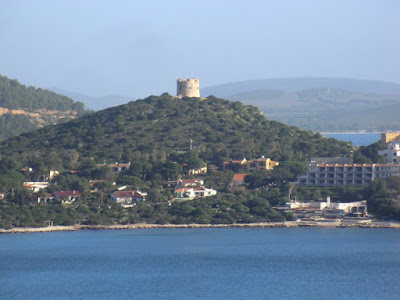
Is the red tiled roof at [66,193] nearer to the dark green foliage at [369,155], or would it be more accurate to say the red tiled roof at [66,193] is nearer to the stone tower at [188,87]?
the dark green foliage at [369,155]

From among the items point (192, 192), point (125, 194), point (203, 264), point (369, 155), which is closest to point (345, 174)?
point (369, 155)

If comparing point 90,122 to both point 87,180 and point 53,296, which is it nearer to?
point 87,180

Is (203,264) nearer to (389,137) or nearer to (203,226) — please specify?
(203,226)

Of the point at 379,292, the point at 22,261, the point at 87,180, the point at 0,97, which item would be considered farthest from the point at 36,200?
the point at 0,97

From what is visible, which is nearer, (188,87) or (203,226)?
(203,226)

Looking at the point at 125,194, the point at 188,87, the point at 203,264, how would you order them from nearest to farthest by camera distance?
the point at 203,264, the point at 125,194, the point at 188,87
